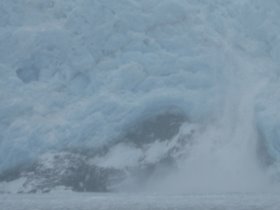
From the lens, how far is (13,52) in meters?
3.92

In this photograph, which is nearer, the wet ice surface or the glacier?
the wet ice surface

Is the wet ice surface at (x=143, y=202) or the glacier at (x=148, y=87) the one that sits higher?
the glacier at (x=148, y=87)

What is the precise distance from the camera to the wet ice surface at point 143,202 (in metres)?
2.87

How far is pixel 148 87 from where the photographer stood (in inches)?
152

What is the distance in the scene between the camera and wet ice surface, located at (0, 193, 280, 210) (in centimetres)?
287

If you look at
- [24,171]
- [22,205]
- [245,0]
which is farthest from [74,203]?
[245,0]

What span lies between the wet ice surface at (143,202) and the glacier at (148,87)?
0.48 m

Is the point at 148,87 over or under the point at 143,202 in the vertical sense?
over

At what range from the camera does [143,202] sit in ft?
9.73

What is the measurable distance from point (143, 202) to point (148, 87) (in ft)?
3.87

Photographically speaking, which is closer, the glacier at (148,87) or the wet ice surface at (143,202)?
the wet ice surface at (143,202)

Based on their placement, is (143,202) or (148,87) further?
(148,87)

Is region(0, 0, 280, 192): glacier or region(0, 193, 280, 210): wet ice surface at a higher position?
region(0, 0, 280, 192): glacier

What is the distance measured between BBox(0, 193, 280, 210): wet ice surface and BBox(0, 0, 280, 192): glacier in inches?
18.9
